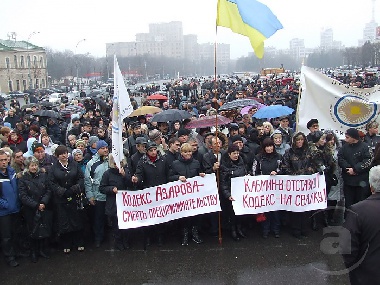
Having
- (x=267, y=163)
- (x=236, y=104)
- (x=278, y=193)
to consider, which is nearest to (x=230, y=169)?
(x=267, y=163)

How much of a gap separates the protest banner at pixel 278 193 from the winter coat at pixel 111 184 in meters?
1.63

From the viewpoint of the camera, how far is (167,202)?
20.2ft

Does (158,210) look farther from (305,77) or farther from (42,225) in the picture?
(305,77)

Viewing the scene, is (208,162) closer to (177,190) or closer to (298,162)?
(177,190)

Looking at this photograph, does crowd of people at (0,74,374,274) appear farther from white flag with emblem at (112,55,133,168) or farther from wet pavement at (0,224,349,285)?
white flag with emblem at (112,55,133,168)

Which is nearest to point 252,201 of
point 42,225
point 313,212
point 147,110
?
point 313,212

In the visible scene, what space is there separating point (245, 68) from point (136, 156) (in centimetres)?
14453

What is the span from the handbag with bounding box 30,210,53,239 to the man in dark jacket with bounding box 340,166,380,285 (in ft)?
13.9

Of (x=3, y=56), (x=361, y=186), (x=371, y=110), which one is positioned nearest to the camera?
(x=361, y=186)

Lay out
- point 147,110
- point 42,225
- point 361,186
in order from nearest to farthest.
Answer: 1. point 42,225
2. point 361,186
3. point 147,110

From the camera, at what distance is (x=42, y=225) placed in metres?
5.96

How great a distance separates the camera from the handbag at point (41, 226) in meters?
5.92

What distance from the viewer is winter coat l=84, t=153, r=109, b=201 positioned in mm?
6285

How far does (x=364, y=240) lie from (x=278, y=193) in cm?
314
